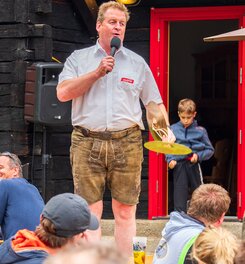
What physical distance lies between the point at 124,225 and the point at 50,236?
→ 1.96 m

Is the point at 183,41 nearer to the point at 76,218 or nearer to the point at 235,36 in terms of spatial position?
the point at 235,36

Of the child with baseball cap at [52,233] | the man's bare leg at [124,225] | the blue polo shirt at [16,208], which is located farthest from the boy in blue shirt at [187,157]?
the child with baseball cap at [52,233]

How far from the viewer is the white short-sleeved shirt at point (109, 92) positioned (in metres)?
5.04

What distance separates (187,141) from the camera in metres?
7.69

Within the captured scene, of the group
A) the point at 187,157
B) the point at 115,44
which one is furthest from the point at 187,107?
the point at 115,44

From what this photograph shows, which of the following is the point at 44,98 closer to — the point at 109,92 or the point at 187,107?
the point at 187,107

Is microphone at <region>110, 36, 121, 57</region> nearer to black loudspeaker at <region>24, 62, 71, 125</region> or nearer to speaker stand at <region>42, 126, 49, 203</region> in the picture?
black loudspeaker at <region>24, 62, 71, 125</region>

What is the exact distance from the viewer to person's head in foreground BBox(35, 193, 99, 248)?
126 inches

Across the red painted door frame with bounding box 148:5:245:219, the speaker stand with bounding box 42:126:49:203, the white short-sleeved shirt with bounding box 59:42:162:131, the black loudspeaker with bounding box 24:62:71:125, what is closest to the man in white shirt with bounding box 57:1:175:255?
the white short-sleeved shirt with bounding box 59:42:162:131

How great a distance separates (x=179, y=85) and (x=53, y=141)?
8.40ft

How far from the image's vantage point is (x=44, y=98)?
7.43 m

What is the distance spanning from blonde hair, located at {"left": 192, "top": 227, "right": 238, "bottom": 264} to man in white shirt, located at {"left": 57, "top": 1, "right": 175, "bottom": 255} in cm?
191

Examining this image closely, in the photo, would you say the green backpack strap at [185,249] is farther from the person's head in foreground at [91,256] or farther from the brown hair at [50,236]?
the person's head in foreground at [91,256]

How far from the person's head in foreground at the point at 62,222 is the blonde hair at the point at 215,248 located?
1.66 feet
